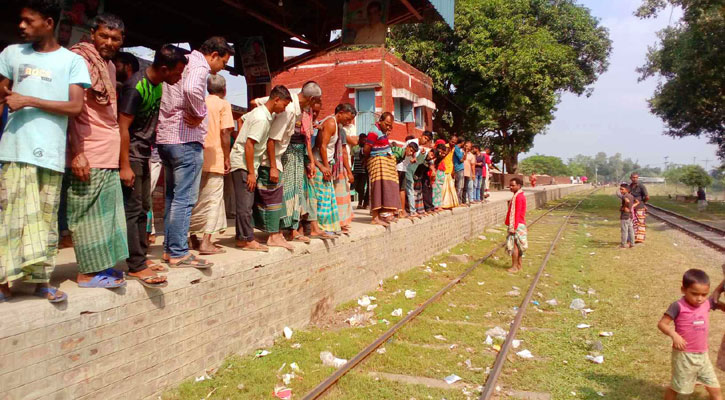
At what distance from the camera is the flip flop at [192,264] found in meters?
3.99

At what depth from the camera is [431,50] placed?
87.0 feet

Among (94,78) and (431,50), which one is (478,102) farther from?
(94,78)

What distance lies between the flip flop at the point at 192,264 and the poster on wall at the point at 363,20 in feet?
22.1

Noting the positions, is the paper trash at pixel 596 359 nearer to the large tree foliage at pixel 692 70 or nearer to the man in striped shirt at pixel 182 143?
the man in striped shirt at pixel 182 143

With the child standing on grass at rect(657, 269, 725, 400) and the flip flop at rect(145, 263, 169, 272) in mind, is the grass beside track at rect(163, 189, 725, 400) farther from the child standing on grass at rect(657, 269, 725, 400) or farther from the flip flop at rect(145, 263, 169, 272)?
the flip flop at rect(145, 263, 169, 272)

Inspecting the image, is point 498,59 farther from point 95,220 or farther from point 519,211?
point 95,220

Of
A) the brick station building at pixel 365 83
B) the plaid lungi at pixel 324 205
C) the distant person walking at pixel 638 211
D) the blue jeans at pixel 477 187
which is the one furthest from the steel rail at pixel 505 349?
the brick station building at pixel 365 83

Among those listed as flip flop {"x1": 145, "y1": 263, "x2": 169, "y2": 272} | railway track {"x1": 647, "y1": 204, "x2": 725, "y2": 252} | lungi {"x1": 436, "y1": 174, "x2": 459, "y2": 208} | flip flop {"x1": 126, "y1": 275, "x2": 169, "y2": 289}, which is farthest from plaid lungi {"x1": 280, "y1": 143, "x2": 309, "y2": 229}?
railway track {"x1": 647, "y1": 204, "x2": 725, "y2": 252}

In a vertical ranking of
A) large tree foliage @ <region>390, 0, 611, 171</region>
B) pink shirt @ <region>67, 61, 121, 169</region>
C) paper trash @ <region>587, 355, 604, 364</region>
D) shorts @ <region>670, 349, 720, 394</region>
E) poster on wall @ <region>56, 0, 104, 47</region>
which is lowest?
paper trash @ <region>587, 355, 604, 364</region>

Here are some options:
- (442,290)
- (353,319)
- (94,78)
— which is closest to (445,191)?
(442,290)

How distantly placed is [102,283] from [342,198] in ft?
12.9

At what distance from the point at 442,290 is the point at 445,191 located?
15.5 feet

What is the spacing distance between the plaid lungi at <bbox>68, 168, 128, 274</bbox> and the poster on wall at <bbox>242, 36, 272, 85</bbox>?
23.2 ft

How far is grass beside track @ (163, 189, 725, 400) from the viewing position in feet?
13.4
